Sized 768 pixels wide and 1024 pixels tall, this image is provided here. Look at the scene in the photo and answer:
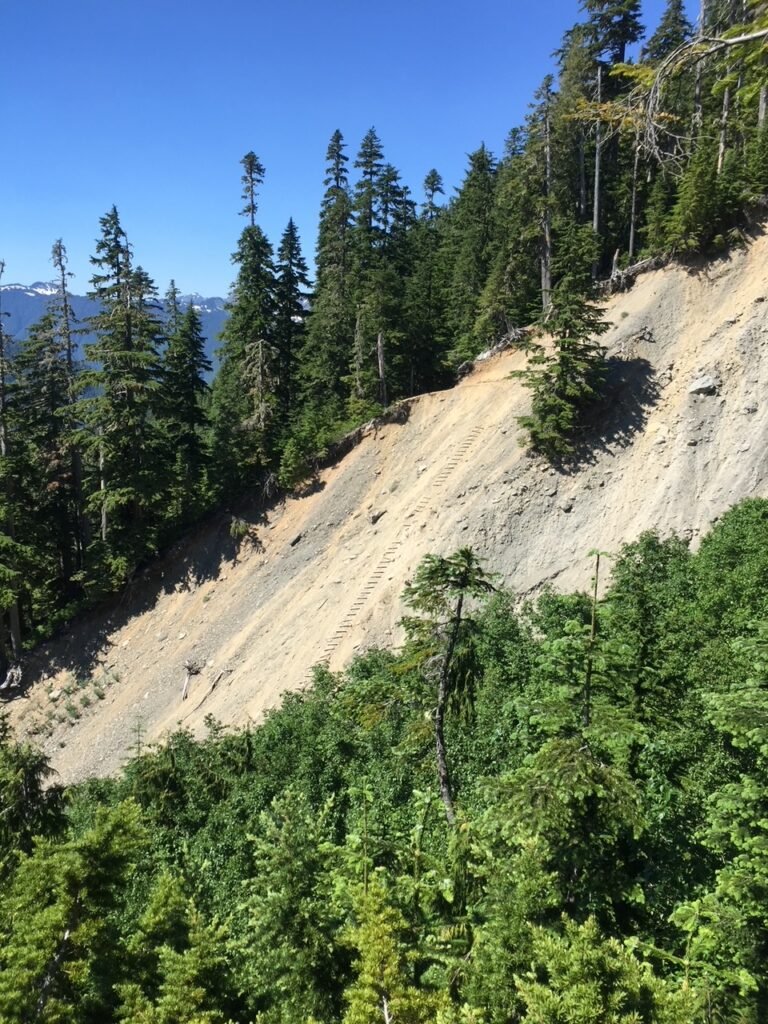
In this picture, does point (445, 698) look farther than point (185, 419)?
No

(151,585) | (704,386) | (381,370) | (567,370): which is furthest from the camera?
(151,585)

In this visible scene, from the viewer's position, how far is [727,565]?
618 inches

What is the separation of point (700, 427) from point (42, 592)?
97.0 feet

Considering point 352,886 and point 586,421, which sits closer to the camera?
point 352,886

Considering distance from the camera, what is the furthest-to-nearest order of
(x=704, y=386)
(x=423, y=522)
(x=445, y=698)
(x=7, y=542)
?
(x=7, y=542)
(x=423, y=522)
(x=704, y=386)
(x=445, y=698)

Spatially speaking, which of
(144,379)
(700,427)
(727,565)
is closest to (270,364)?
(144,379)

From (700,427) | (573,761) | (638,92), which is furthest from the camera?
(700,427)

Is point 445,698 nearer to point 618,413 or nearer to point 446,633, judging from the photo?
point 446,633

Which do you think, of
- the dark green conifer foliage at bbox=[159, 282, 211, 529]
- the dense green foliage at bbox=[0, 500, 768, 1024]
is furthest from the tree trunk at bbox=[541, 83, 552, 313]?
the dense green foliage at bbox=[0, 500, 768, 1024]

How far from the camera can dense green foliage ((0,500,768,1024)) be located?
6195 mm

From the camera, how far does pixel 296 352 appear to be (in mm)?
32469

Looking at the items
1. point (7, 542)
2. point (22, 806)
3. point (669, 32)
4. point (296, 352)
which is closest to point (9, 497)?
point (7, 542)

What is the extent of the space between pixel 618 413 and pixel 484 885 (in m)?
17.8

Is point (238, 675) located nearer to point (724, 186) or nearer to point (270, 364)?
point (270, 364)
